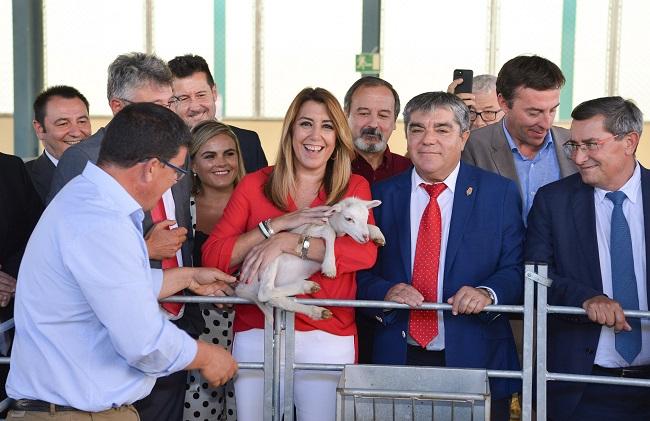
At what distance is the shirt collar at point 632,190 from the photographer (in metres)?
3.66

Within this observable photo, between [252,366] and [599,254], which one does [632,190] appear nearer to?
[599,254]

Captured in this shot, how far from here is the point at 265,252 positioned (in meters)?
3.62

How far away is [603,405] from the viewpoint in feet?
11.9

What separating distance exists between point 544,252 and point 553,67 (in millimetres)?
1252

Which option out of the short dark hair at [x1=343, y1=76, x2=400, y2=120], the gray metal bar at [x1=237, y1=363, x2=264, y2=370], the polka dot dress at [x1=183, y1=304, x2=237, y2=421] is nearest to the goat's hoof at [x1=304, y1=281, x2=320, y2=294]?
the gray metal bar at [x1=237, y1=363, x2=264, y2=370]

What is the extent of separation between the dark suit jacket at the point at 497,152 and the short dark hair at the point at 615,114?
2.48ft

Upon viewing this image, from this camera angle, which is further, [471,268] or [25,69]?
[25,69]

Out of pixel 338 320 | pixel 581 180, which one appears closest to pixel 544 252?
pixel 581 180

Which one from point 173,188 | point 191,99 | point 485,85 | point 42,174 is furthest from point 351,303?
point 485,85

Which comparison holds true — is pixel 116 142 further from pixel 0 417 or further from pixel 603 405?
pixel 603 405

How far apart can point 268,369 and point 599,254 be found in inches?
53.0

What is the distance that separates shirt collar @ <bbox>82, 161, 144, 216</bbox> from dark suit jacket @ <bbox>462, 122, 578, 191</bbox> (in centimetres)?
226

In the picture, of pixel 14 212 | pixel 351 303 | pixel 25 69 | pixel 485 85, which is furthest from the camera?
pixel 25 69

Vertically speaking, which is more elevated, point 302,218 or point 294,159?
point 294,159
